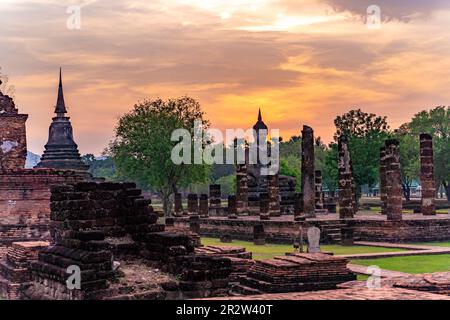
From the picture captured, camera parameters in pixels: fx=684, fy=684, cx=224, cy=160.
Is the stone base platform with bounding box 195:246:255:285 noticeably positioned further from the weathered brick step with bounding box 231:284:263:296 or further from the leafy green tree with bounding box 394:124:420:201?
the leafy green tree with bounding box 394:124:420:201

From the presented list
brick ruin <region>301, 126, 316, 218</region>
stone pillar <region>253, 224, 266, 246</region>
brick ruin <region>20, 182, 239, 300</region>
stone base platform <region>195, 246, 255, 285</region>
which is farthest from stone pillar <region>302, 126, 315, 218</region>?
brick ruin <region>20, 182, 239, 300</region>

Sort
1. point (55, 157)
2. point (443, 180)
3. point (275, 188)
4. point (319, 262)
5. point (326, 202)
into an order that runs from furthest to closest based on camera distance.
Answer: point (443, 180), point (326, 202), point (55, 157), point (275, 188), point (319, 262)

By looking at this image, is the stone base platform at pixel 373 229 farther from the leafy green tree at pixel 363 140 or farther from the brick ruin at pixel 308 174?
the leafy green tree at pixel 363 140

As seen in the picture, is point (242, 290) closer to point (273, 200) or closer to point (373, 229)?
point (373, 229)

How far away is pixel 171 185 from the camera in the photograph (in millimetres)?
48656

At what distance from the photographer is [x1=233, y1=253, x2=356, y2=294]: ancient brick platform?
1094 cm

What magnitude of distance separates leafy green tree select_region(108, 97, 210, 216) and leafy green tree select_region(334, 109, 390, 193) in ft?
34.0

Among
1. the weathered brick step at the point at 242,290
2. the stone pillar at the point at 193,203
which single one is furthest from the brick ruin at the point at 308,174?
the weathered brick step at the point at 242,290

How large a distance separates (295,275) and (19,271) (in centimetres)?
540

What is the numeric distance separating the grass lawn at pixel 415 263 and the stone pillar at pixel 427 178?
11593mm

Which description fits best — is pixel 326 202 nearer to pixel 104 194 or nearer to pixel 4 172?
pixel 4 172

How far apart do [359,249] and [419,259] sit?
415cm

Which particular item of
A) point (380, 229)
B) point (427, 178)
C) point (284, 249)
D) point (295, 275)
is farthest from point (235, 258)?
point (427, 178)
